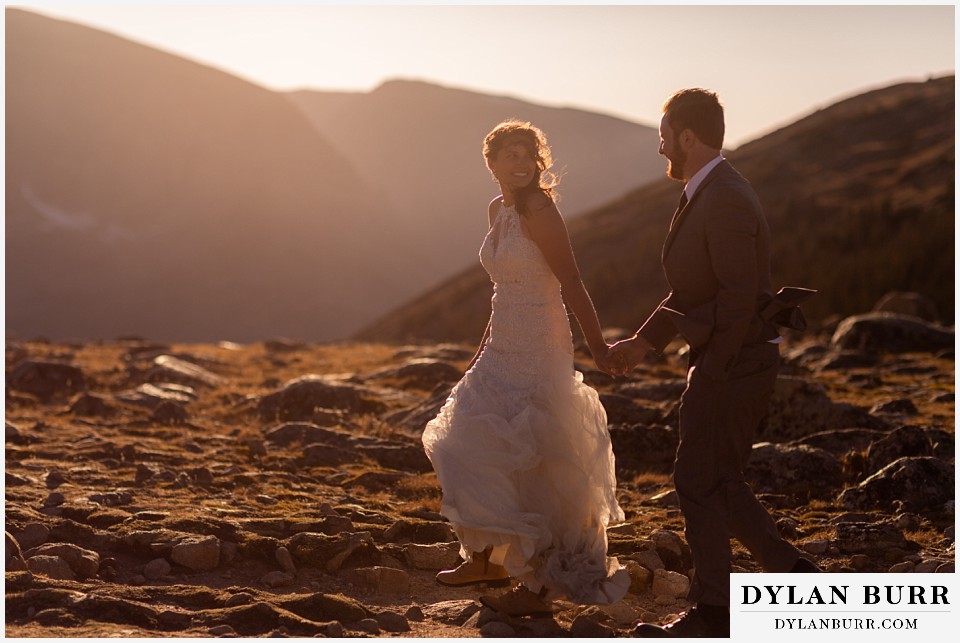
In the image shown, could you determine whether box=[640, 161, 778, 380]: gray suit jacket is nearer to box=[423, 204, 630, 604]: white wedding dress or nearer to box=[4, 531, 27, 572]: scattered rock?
box=[423, 204, 630, 604]: white wedding dress

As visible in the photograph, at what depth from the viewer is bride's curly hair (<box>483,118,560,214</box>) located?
599cm

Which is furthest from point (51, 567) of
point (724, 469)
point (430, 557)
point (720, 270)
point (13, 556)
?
point (720, 270)

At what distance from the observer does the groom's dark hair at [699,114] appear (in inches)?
208

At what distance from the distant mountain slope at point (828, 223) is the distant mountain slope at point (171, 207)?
52745 millimetres

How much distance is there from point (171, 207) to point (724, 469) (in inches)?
6025

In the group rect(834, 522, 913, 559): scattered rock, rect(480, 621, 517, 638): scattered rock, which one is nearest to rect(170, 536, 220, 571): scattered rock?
rect(480, 621, 517, 638): scattered rock

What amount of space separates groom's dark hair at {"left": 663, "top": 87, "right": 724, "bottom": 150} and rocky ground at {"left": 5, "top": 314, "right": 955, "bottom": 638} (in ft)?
8.78

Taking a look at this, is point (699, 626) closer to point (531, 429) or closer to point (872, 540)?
point (531, 429)

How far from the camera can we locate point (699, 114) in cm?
531

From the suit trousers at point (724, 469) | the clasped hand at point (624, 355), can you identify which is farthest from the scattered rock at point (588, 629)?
the clasped hand at point (624, 355)

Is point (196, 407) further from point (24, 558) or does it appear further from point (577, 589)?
point (577, 589)

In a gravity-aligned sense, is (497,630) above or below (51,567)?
below

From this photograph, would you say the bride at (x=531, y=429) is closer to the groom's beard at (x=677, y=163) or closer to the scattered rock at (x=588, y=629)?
the scattered rock at (x=588, y=629)

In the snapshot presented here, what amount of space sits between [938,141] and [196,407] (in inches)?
2665
